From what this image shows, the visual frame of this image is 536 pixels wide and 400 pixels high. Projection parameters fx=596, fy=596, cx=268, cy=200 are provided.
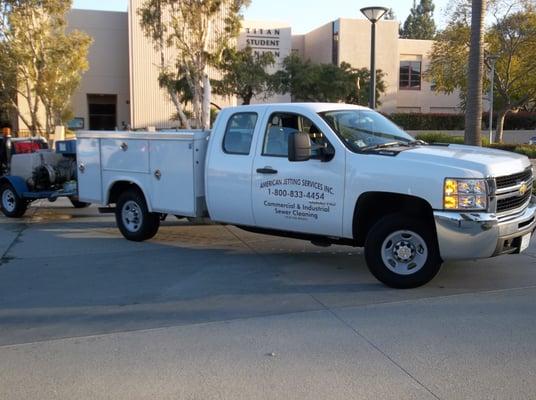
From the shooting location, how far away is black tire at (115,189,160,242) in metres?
9.29

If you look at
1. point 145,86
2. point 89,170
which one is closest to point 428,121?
point 145,86

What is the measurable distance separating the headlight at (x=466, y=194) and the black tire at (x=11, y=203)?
29.6 ft

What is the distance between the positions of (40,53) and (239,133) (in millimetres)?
27261

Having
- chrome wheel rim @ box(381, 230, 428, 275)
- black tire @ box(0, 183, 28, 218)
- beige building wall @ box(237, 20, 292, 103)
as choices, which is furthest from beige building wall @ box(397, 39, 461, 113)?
chrome wheel rim @ box(381, 230, 428, 275)

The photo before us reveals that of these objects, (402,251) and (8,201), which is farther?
(8,201)

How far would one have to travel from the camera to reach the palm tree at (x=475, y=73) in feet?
37.9

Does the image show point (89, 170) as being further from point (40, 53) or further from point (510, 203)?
point (40, 53)

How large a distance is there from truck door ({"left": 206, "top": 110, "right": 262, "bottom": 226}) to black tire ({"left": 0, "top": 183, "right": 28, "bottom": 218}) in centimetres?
577

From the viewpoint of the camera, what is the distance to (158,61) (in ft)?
144

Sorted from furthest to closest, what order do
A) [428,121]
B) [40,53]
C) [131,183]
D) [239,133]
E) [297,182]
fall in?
[428,121] → [40,53] → [131,183] → [239,133] → [297,182]

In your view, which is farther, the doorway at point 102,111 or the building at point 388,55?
the building at point 388,55

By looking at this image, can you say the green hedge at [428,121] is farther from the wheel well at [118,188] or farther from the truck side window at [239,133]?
the truck side window at [239,133]

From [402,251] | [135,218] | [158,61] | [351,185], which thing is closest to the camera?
[402,251]

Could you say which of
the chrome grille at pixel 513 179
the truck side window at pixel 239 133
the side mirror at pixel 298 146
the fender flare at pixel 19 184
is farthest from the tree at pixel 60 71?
the chrome grille at pixel 513 179
